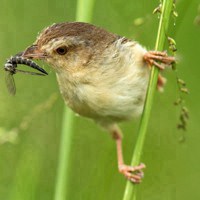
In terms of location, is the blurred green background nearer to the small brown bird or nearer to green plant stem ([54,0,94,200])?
the small brown bird

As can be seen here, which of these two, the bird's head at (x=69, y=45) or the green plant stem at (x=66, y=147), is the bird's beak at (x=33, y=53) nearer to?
the bird's head at (x=69, y=45)

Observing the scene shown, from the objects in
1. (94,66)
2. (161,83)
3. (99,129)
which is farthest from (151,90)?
(99,129)

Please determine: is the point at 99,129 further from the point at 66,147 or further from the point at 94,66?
the point at 66,147

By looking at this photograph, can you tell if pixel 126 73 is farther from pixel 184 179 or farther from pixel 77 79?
pixel 184 179

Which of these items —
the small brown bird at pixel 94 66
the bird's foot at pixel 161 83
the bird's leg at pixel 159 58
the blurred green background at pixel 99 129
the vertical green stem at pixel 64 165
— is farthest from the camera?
the bird's foot at pixel 161 83

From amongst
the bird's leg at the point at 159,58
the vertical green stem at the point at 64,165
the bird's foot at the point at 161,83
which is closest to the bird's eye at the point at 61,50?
the bird's leg at the point at 159,58
